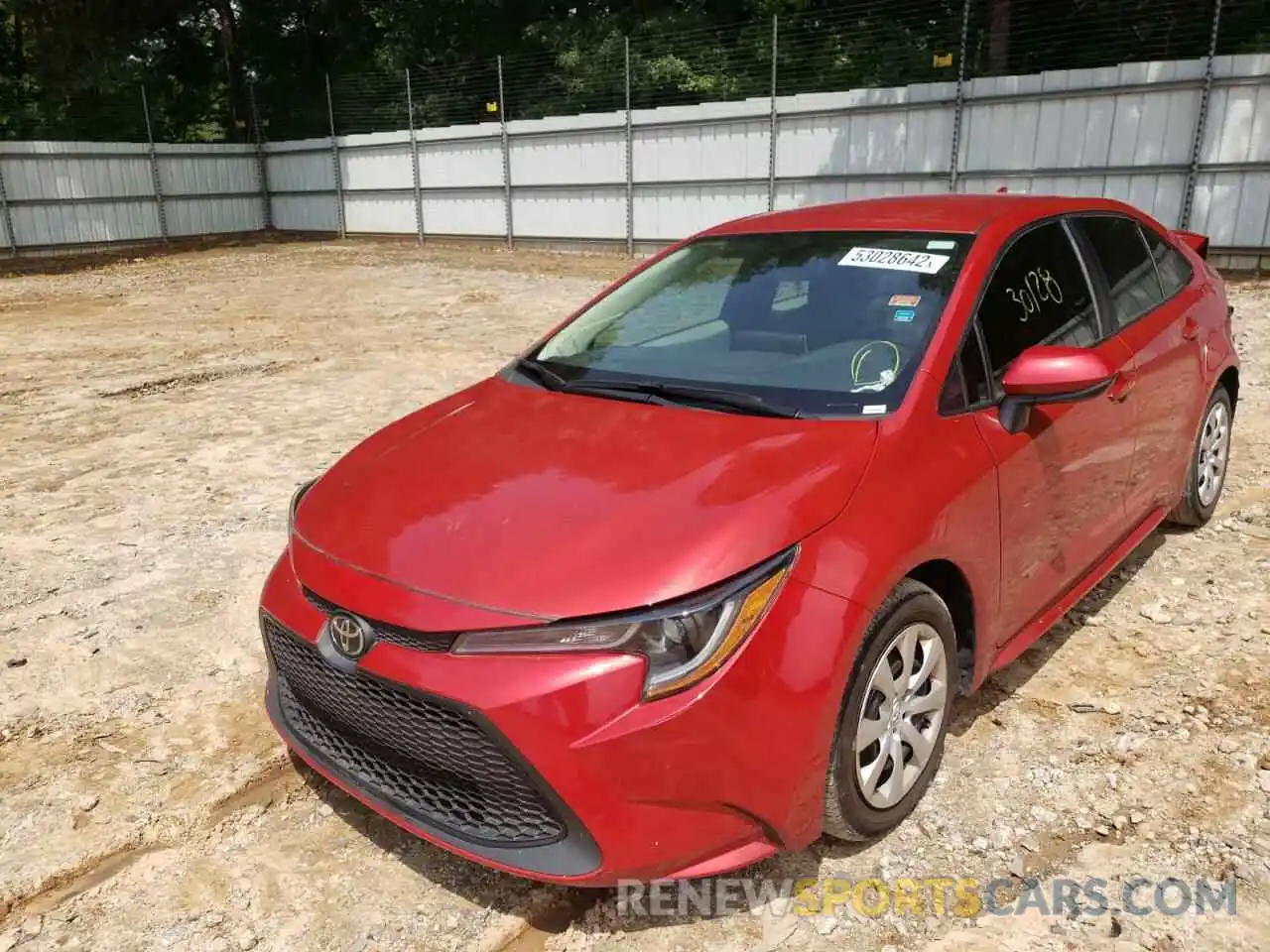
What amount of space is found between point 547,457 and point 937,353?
1.10 meters

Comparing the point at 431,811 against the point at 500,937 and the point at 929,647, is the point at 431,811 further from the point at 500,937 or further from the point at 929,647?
the point at 929,647

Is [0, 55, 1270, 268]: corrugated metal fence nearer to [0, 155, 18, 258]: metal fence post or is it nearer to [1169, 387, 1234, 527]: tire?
[0, 155, 18, 258]: metal fence post

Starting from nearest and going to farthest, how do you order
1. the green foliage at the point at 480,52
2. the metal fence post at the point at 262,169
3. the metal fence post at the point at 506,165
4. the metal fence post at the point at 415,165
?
1. the green foliage at the point at 480,52
2. the metal fence post at the point at 506,165
3. the metal fence post at the point at 415,165
4. the metal fence post at the point at 262,169

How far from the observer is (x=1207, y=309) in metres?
4.13

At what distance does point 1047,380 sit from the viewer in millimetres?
2652

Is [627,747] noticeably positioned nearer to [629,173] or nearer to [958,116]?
[958,116]

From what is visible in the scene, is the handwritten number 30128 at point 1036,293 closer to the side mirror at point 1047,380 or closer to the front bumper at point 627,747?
the side mirror at point 1047,380

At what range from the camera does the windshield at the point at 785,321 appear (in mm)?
2729

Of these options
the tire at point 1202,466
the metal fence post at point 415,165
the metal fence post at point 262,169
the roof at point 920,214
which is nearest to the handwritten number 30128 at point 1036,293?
the roof at point 920,214

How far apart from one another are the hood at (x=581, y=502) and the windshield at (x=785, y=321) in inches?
8.3

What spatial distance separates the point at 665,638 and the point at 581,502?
0.46 meters

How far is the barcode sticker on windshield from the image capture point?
116 inches

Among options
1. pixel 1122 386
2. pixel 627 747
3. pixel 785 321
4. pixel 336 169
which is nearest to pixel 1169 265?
pixel 1122 386

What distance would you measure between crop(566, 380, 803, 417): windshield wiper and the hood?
0.17 ft
